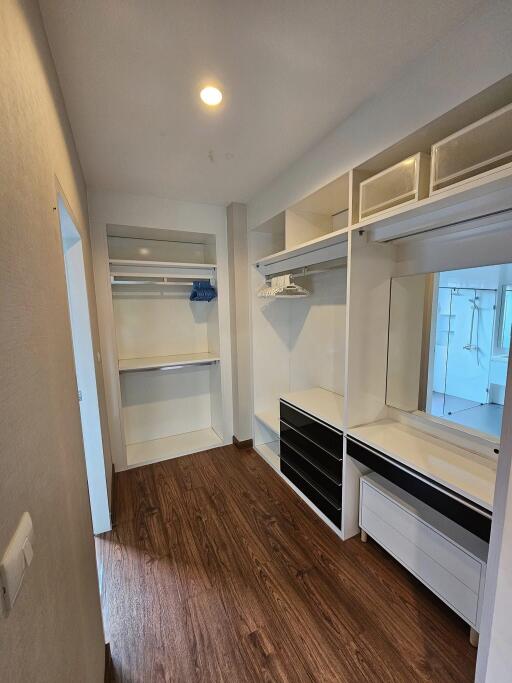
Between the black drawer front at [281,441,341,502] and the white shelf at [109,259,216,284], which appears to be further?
the white shelf at [109,259,216,284]

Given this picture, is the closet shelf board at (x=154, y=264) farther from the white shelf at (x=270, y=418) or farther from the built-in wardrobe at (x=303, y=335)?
the white shelf at (x=270, y=418)

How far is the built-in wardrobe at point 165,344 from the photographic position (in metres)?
2.96

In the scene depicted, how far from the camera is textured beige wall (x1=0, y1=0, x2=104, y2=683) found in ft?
1.83

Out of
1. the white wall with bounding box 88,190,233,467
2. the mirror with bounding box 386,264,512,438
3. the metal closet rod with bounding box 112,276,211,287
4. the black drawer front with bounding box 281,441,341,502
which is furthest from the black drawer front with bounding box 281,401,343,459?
the metal closet rod with bounding box 112,276,211,287

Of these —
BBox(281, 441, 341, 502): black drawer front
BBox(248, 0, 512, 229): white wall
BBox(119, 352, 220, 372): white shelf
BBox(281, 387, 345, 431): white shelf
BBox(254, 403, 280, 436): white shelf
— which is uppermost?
BBox(248, 0, 512, 229): white wall

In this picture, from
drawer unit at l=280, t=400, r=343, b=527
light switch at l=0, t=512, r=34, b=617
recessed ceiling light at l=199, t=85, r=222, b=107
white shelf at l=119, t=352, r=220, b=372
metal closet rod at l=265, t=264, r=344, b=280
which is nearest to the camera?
light switch at l=0, t=512, r=34, b=617

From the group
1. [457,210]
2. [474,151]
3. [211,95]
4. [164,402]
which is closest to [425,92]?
[474,151]

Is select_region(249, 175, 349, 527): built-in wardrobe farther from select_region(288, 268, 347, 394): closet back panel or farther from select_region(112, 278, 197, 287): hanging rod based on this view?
select_region(112, 278, 197, 287): hanging rod

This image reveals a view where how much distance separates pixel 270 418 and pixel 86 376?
1.80m

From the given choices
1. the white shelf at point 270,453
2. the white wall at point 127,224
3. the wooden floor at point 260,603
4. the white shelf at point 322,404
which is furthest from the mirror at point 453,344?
the white wall at point 127,224

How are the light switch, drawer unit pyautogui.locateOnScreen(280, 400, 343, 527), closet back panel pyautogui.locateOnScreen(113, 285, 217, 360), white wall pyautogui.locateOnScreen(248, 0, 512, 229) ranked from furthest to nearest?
closet back panel pyautogui.locateOnScreen(113, 285, 217, 360) → drawer unit pyautogui.locateOnScreen(280, 400, 343, 527) → white wall pyautogui.locateOnScreen(248, 0, 512, 229) → the light switch

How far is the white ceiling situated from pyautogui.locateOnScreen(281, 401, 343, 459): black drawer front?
6.43 feet

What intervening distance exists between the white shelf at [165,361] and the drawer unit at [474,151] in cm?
245

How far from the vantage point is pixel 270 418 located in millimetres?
3088
